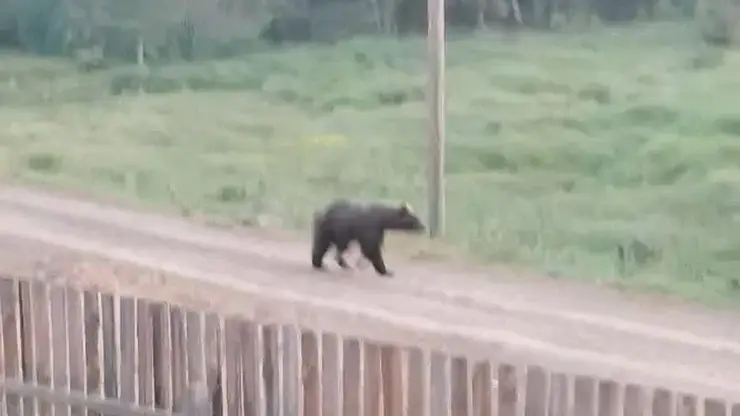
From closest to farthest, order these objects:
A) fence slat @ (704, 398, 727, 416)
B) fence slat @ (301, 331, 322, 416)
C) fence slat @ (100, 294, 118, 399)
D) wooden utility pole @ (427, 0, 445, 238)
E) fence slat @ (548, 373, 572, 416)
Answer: fence slat @ (704, 398, 727, 416), fence slat @ (548, 373, 572, 416), fence slat @ (301, 331, 322, 416), wooden utility pole @ (427, 0, 445, 238), fence slat @ (100, 294, 118, 399)

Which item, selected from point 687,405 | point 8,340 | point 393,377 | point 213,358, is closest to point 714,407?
point 687,405

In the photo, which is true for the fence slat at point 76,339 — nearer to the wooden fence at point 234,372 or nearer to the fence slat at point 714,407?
the wooden fence at point 234,372

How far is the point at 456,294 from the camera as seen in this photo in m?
2.36

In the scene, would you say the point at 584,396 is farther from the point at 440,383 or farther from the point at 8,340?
the point at 8,340

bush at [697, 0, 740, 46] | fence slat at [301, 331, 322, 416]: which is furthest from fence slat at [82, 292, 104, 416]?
bush at [697, 0, 740, 46]

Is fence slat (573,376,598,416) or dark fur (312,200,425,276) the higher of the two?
dark fur (312,200,425,276)

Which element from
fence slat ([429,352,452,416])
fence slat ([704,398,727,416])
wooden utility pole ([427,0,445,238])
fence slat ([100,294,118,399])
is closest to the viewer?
fence slat ([704,398,727,416])

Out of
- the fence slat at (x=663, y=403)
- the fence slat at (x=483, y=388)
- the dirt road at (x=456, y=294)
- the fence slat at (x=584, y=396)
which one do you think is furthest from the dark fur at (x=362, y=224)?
the fence slat at (x=663, y=403)

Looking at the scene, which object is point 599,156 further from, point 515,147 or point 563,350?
point 563,350

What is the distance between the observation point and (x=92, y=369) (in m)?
2.61

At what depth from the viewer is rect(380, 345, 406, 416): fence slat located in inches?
89.2

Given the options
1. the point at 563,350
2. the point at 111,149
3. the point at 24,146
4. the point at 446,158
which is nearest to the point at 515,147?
the point at 446,158

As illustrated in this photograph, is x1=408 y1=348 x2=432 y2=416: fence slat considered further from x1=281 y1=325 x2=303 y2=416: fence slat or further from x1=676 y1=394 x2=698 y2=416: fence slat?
x1=676 y1=394 x2=698 y2=416: fence slat

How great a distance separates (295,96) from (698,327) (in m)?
0.95
